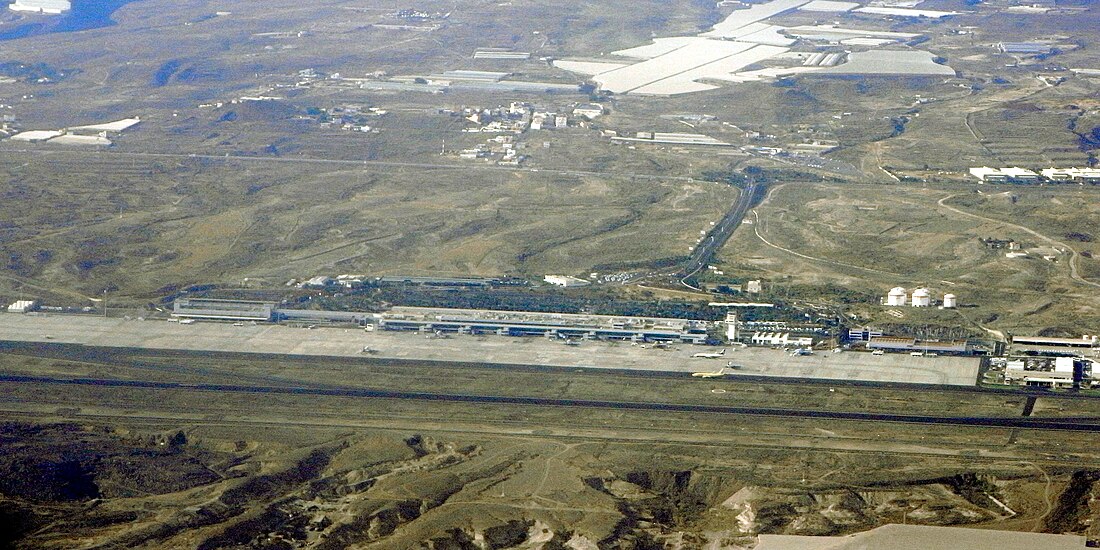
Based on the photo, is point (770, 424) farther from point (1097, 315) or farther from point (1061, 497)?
point (1097, 315)

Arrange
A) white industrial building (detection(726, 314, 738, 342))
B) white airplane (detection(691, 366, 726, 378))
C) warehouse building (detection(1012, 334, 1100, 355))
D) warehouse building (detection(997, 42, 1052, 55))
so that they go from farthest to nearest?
warehouse building (detection(997, 42, 1052, 55)) < white industrial building (detection(726, 314, 738, 342)) < warehouse building (detection(1012, 334, 1100, 355)) < white airplane (detection(691, 366, 726, 378))

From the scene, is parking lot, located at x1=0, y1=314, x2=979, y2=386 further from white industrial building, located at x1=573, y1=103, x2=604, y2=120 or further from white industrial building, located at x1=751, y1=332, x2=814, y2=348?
white industrial building, located at x1=573, y1=103, x2=604, y2=120

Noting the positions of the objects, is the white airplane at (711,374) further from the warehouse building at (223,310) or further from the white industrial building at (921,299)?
the warehouse building at (223,310)

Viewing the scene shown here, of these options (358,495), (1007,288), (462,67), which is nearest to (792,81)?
(462,67)

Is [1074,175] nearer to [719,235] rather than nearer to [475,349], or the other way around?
[719,235]

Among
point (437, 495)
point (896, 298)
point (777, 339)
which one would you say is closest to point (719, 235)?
point (896, 298)

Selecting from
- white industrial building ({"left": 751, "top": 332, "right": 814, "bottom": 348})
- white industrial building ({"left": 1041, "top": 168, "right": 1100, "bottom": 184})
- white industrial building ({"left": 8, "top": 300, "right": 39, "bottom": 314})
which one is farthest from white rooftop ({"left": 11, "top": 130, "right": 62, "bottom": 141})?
white industrial building ({"left": 1041, "top": 168, "right": 1100, "bottom": 184})
